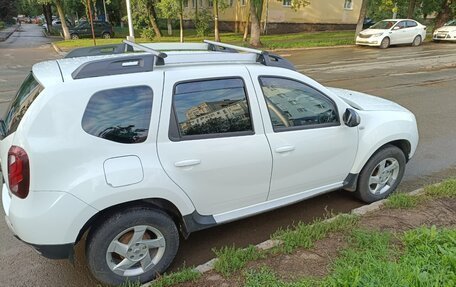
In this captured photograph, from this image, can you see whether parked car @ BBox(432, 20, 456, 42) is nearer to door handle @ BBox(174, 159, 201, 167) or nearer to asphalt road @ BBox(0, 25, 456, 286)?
asphalt road @ BBox(0, 25, 456, 286)

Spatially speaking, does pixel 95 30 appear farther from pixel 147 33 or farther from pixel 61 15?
pixel 147 33

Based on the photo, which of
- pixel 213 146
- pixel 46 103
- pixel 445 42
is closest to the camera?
pixel 46 103

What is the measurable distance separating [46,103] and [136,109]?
581 millimetres

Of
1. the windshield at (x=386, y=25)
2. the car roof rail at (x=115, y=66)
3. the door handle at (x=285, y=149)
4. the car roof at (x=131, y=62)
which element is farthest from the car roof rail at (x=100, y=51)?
the windshield at (x=386, y=25)

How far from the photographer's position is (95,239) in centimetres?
248

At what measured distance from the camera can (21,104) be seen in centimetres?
261

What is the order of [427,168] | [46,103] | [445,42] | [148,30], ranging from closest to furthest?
[46,103] < [427,168] < [148,30] < [445,42]

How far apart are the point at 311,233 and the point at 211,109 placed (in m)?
1.39

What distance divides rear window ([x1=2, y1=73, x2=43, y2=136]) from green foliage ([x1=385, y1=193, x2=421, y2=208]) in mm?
3337

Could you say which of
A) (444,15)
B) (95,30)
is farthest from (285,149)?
(95,30)

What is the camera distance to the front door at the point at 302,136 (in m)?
3.05

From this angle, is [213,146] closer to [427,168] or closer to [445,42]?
[427,168]

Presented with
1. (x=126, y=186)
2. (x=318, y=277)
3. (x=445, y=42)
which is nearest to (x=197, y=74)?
(x=126, y=186)

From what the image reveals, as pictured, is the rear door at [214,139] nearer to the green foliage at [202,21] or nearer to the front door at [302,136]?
the front door at [302,136]
